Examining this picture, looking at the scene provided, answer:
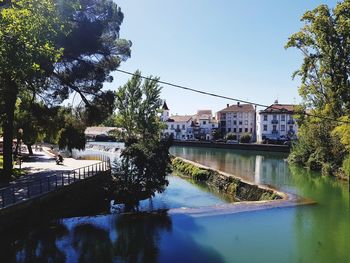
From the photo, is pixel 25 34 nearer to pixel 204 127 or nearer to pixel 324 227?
pixel 324 227

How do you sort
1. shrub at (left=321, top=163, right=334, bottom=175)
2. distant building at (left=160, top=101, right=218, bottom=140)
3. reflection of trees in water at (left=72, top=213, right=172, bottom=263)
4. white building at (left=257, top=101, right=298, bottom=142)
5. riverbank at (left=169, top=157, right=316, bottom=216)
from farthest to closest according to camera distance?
distant building at (left=160, top=101, right=218, bottom=140) < white building at (left=257, top=101, right=298, bottom=142) < shrub at (left=321, top=163, right=334, bottom=175) < riverbank at (left=169, top=157, right=316, bottom=216) < reflection of trees in water at (left=72, top=213, right=172, bottom=263)

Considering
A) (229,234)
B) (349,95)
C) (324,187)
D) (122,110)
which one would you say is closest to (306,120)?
(349,95)

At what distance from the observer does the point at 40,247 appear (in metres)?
14.9

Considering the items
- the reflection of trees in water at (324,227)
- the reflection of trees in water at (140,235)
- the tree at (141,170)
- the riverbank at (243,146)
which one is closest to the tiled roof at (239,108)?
the riverbank at (243,146)

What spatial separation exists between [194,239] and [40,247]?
5999mm

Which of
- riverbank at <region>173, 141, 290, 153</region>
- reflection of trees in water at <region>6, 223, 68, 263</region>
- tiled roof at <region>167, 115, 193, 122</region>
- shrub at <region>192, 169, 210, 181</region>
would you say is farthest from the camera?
tiled roof at <region>167, 115, 193, 122</region>

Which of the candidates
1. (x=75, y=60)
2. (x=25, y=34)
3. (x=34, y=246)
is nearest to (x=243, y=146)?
(x=75, y=60)

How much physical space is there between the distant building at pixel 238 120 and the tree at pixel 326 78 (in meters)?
62.0

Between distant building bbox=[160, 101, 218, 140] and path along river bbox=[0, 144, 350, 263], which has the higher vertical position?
distant building bbox=[160, 101, 218, 140]

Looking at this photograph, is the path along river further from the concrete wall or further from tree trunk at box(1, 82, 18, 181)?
tree trunk at box(1, 82, 18, 181)

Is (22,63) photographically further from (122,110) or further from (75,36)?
(122,110)

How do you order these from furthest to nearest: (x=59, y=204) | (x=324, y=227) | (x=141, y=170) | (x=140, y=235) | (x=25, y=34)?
1. (x=141, y=170)
2. (x=59, y=204)
3. (x=324, y=227)
4. (x=140, y=235)
5. (x=25, y=34)

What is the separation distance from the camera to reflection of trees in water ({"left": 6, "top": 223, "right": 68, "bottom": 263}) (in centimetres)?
1381

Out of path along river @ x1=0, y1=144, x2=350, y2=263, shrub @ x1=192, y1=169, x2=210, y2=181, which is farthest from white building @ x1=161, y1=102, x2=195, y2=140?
path along river @ x1=0, y1=144, x2=350, y2=263
